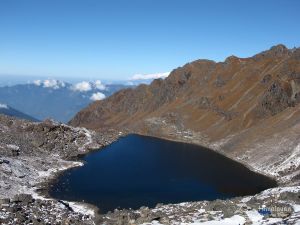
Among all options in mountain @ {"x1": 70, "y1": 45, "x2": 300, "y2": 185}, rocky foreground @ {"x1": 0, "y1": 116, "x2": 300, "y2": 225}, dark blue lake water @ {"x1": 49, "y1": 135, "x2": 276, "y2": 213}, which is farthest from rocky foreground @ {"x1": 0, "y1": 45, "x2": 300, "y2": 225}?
dark blue lake water @ {"x1": 49, "y1": 135, "x2": 276, "y2": 213}

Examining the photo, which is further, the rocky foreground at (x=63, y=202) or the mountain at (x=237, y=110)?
the mountain at (x=237, y=110)

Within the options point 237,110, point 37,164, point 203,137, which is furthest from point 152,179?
point 237,110

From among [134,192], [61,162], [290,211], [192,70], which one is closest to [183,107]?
[192,70]

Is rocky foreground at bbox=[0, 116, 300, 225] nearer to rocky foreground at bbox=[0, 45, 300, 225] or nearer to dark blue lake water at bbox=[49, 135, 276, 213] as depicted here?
rocky foreground at bbox=[0, 45, 300, 225]

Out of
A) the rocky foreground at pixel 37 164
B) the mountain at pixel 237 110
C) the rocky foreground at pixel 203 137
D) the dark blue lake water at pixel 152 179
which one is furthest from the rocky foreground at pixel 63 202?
the mountain at pixel 237 110

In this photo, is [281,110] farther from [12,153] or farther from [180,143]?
[12,153]

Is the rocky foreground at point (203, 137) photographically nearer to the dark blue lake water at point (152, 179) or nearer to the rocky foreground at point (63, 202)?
the rocky foreground at point (63, 202)

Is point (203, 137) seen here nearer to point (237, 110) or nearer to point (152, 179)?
point (237, 110)
